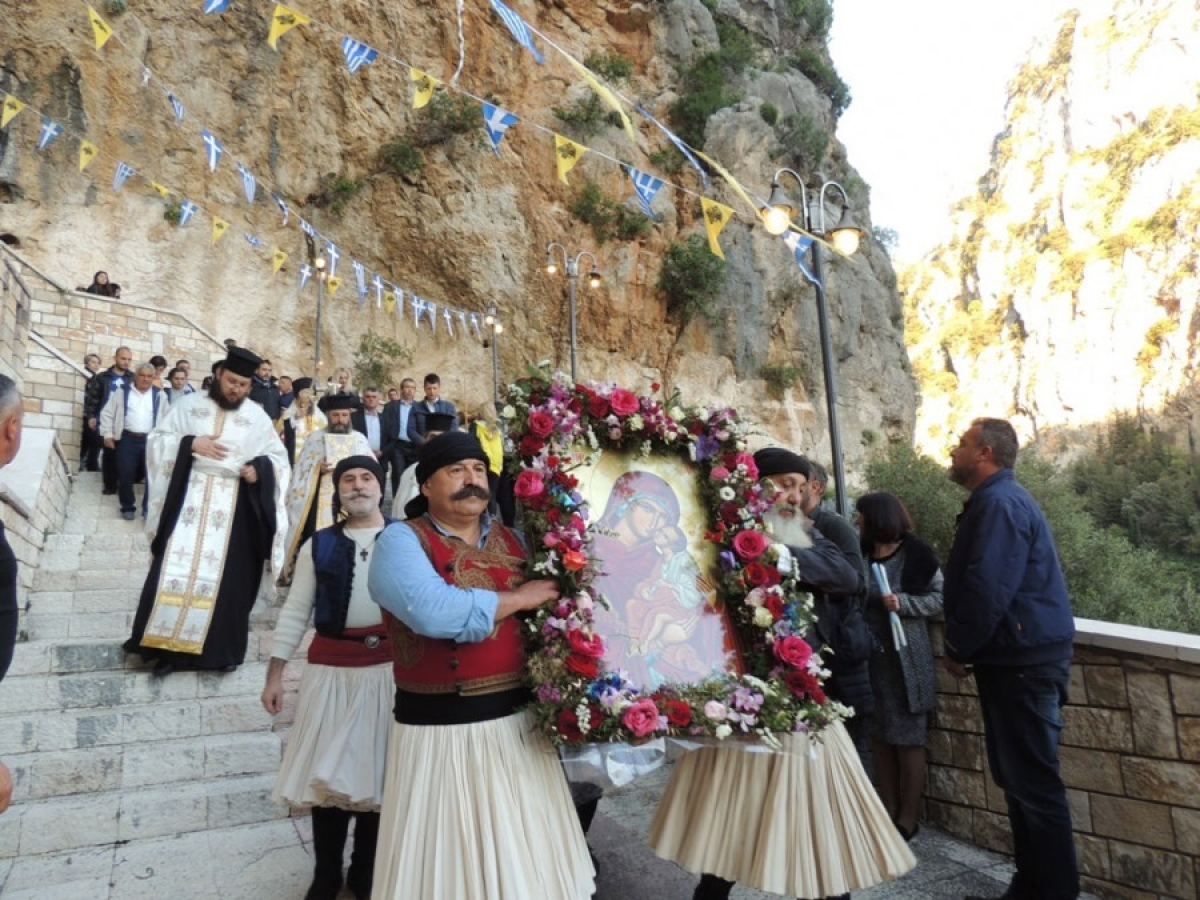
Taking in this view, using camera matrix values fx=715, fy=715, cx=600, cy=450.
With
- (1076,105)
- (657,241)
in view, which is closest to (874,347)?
(657,241)

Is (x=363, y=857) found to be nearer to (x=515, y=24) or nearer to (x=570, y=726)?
(x=570, y=726)

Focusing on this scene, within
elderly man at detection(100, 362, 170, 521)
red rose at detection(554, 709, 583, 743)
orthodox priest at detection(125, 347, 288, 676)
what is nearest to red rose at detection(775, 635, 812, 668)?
red rose at detection(554, 709, 583, 743)

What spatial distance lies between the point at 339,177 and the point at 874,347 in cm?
2166

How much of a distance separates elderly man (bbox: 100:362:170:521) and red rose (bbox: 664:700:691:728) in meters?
8.73

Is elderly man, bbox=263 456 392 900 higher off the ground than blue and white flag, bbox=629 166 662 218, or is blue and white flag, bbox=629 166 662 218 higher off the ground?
blue and white flag, bbox=629 166 662 218

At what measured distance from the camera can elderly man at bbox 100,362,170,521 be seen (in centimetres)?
895

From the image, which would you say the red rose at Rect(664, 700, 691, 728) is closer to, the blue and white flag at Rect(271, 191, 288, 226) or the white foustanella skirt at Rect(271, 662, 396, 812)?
the white foustanella skirt at Rect(271, 662, 396, 812)

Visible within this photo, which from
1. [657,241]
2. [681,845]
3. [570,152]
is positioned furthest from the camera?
[657,241]

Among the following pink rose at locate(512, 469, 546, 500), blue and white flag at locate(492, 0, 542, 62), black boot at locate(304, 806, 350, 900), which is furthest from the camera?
blue and white flag at locate(492, 0, 542, 62)

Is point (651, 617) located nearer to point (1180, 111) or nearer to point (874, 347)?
point (874, 347)

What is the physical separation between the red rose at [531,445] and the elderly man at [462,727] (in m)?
0.17

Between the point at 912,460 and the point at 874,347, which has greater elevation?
the point at 874,347

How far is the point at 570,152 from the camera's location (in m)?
8.41

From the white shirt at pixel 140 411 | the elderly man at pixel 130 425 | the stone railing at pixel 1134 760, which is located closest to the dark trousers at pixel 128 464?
the elderly man at pixel 130 425
